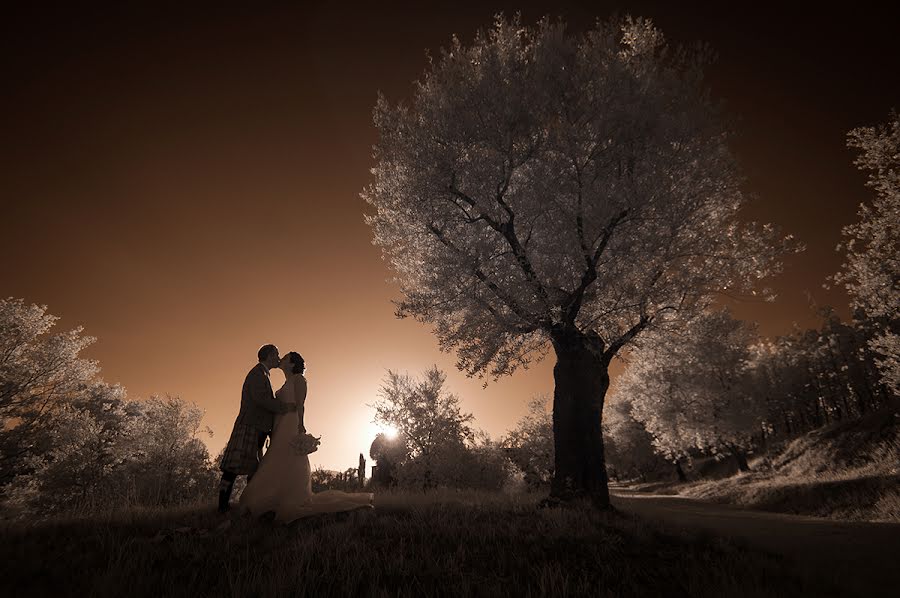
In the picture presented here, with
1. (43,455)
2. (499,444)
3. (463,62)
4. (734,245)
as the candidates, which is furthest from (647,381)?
(43,455)

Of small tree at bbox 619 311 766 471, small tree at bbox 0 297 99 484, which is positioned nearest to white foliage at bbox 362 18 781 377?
small tree at bbox 619 311 766 471

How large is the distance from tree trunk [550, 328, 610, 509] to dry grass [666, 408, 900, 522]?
9.36 meters

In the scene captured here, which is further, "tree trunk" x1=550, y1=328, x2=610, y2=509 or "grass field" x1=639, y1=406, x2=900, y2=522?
"grass field" x1=639, y1=406, x2=900, y2=522

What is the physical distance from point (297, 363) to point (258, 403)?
1106 millimetres

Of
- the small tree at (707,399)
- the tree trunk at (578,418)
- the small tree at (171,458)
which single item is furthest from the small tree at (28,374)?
the small tree at (707,399)

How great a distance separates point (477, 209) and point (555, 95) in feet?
12.2

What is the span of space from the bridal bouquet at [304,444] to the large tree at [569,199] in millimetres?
5512

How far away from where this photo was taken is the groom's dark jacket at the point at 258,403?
27.4 ft

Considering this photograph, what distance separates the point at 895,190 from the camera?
59.7 ft

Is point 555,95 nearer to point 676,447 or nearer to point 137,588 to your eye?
point 137,588

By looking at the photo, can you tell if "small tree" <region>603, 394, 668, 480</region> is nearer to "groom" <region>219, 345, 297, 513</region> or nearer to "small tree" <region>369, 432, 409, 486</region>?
"small tree" <region>369, 432, 409, 486</region>

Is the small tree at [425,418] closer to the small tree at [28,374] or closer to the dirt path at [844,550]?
the dirt path at [844,550]

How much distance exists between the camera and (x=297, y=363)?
8781 millimetres

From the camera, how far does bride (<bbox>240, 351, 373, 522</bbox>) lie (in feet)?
24.3
